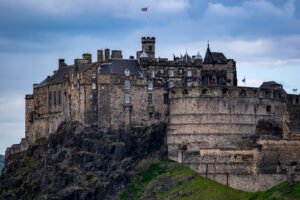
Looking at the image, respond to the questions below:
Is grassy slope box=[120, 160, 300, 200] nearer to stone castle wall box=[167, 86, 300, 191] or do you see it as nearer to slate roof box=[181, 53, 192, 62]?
stone castle wall box=[167, 86, 300, 191]

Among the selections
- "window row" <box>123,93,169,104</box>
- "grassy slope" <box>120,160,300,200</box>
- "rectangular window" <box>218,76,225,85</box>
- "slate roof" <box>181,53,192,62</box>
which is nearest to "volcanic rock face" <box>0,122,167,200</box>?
"grassy slope" <box>120,160,300,200</box>

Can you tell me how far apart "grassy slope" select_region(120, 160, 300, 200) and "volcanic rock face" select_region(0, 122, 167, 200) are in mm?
1808

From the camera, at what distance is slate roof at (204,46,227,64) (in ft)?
472

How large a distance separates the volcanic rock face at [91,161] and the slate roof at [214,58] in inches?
642

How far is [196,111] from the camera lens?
132125 millimetres

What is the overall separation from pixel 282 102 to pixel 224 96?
1074 centimetres

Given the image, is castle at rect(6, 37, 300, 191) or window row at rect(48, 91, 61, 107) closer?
castle at rect(6, 37, 300, 191)

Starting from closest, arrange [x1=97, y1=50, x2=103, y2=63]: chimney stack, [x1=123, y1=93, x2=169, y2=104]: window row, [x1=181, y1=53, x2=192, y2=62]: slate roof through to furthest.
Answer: [x1=123, y1=93, x2=169, y2=104]: window row < [x1=97, y1=50, x2=103, y2=63]: chimney stack < [x1=181, y1=53, x2=192, y2=62]: slate roof

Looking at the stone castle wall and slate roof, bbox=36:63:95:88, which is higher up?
slate roof, bbox=36:63:95:88

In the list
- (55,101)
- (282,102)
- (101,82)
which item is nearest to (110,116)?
(101,82)

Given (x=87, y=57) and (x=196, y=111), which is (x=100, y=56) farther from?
(x=196, y=111)

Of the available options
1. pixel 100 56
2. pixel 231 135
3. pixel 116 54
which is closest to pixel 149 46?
pixel 116 54

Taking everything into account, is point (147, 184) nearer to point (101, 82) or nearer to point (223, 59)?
point (101, 82)

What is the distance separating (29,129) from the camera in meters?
152
